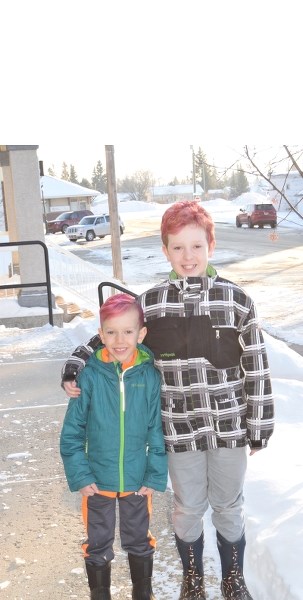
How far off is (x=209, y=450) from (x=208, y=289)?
1.91ft

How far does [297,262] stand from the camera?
72.0ft

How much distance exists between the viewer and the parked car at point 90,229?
38.3m

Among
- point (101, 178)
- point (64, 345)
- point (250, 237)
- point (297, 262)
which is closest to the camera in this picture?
point (64, 345)

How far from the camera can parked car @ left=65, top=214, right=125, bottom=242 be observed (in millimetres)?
38312

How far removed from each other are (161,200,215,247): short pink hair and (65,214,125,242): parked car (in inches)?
1413

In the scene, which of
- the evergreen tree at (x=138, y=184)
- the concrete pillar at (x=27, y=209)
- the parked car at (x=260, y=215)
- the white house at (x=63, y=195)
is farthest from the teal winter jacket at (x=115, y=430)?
the evergreen tree at (x=138, y=184)

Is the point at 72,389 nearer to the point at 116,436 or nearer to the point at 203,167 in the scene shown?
the point at 116,436

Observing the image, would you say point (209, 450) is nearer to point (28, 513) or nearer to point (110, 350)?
point (110, 350)

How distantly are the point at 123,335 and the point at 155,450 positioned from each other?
1.41 ft

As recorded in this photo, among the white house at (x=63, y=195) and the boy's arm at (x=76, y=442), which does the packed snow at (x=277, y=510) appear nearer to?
the boy's arm at (x=76, y=442)

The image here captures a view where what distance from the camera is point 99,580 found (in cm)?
264

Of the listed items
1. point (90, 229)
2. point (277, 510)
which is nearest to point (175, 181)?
point (90, 229)

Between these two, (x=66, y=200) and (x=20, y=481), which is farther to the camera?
(x=66, y=200)

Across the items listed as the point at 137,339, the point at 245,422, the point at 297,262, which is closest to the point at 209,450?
the point at 245,422
